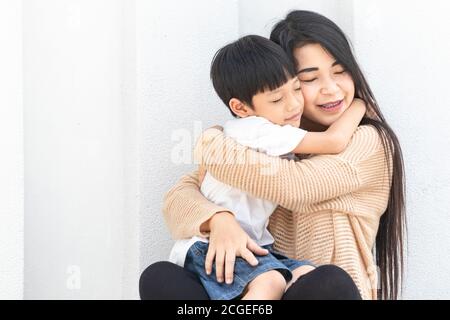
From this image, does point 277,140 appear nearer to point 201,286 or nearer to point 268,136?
point 268,136

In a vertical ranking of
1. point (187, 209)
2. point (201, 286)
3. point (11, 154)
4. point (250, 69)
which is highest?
point (250, 69)

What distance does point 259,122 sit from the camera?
1.99 m

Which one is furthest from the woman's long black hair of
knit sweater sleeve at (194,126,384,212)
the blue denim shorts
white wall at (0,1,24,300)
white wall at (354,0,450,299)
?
white wall at (0,1,24,300)

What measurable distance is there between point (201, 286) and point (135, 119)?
0.68 meters

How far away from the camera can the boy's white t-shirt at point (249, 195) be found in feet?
6.43

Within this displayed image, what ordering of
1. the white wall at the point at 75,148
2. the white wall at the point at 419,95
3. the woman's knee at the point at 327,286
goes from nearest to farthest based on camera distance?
the woman's knee at the point at 327,286 → the white wall at the point at 75,148 → the white wall at the point at 419,95

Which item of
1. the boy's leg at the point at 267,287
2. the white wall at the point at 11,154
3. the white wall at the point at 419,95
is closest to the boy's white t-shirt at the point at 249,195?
the boy's leg at the point at 267,287

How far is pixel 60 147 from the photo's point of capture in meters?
2.33

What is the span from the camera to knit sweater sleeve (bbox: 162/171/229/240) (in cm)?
193

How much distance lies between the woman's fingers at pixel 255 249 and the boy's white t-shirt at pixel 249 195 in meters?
0.13

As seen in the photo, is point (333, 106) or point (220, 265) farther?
point (333, 106)

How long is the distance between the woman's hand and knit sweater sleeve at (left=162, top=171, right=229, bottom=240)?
0.13 feet

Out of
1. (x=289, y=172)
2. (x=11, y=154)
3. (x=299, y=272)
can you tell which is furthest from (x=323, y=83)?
(x=11, y=154)

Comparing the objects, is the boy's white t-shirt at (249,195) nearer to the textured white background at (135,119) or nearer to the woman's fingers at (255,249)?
the woman's fingers at (255,249)
